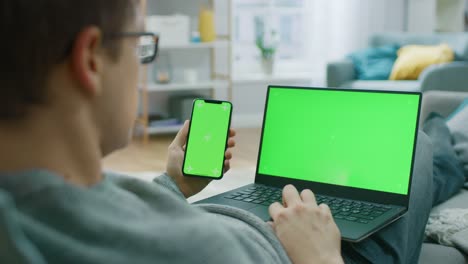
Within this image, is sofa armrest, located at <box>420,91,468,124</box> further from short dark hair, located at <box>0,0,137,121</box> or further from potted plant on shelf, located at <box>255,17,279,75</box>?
potted plant on shelf, located at <box>255,17,279,75</box>

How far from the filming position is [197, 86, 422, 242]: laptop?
1.23 metres

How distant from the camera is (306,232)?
0.86m

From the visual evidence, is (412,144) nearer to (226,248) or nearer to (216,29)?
(226,248)

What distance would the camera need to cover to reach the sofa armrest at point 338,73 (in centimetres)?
491

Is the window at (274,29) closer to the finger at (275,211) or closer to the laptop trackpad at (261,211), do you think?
the laptop trackpad at (261,211)

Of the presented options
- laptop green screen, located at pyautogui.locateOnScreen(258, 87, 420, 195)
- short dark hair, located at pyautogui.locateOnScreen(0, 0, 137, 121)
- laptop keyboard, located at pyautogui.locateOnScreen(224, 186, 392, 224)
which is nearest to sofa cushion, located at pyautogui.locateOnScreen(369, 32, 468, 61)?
laptop green screen, located at pyautogui.locateOnScreen(258, 87, 420, 195)

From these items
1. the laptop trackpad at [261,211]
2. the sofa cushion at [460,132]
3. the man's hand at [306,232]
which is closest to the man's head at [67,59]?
the man's hand at [306,232]

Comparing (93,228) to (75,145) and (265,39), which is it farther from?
(265,39)

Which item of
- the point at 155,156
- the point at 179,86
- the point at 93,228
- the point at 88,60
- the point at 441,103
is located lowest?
the point at 155,156

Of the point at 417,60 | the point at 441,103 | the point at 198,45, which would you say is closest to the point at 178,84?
the point at 198,45

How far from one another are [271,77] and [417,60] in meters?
1.13

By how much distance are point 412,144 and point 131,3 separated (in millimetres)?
802

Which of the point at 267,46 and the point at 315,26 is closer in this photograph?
the point at 267,46

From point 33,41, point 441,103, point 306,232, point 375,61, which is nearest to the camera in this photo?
point 33,41
